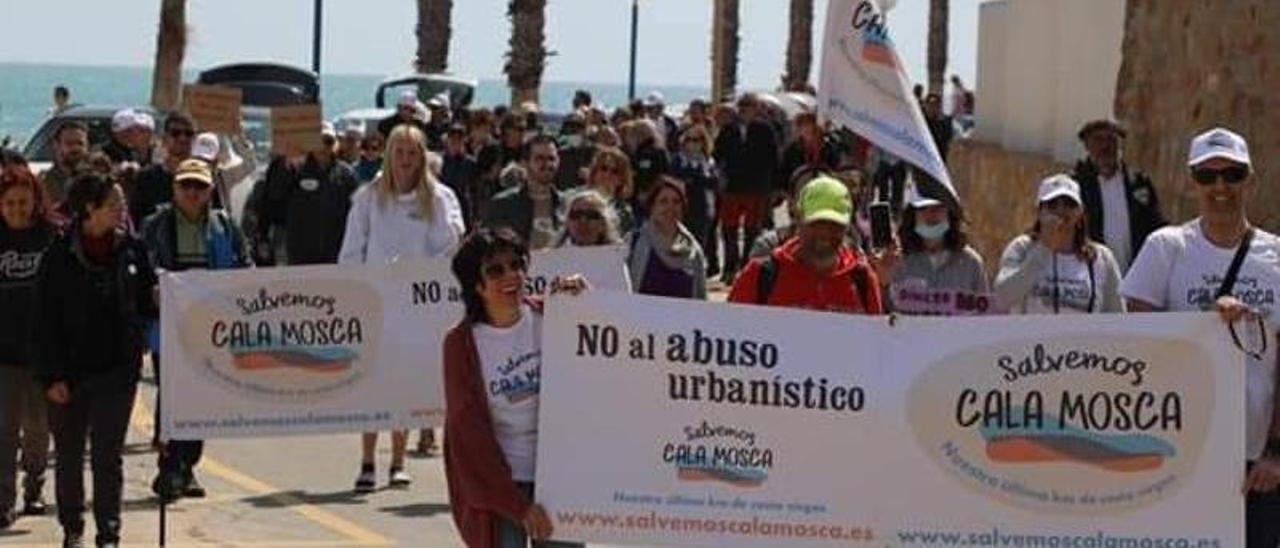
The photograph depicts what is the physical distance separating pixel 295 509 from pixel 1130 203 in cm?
396

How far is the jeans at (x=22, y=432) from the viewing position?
12.9 metres

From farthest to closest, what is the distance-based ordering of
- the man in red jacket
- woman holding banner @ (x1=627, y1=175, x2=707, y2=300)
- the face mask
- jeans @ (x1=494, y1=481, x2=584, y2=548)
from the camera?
1. woman holding banner @ (x1=627, y1=175, x2=707, y2=300)
2. the face mask
3. the man in red jacket
4. jeans @ (x1=494, y1=481, x2=584, y2=548)

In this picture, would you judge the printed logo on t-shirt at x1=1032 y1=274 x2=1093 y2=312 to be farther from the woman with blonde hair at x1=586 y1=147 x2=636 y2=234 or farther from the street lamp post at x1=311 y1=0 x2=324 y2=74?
the street lamp post at x1=311 y1=0 x2=324 y2=74

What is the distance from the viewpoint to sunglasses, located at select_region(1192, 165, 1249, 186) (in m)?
8.82

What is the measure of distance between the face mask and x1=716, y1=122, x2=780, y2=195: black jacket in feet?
48.2

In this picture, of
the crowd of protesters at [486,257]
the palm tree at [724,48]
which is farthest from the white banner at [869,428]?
the palm tree at [724,48]

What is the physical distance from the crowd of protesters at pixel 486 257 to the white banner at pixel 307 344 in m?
0.20

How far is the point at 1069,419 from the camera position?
8.98 meters

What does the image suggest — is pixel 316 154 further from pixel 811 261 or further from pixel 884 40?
pixel 811 261

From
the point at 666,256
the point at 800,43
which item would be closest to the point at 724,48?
the point at 800,43

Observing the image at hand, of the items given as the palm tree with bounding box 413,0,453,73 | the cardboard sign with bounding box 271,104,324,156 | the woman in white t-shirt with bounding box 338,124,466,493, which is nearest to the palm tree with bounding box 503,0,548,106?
the palm tree with bounding box 413,0,453,73

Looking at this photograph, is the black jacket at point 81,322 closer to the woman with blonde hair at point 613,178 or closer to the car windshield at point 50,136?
the woman with blonde hair at point 613,178

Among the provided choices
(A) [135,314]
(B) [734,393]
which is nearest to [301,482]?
(A) [135,314]

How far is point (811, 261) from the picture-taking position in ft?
33.2
